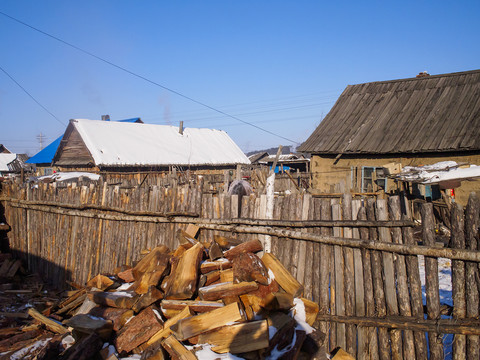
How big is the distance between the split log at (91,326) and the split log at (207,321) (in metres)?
1.03

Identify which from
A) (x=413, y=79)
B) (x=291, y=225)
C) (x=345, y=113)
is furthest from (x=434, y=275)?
(x=413, y=79)

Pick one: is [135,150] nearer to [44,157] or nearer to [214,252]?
[44,157]

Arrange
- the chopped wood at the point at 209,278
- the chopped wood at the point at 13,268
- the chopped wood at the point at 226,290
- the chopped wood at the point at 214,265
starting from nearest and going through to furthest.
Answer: the chopped wood at the point at 226,290, the chopped wood at the point at 209,278, the chopped wood at the point at 214,265, the chopped wood at the point at 13,268

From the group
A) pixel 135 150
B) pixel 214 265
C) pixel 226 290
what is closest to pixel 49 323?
pixel 214 265

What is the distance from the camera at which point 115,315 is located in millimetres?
4754

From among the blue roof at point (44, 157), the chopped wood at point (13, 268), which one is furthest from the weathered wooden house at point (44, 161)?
the chopped wood at point (13, 268)

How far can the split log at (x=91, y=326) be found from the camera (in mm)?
4473

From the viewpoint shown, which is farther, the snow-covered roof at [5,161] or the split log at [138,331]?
the snow-covered roof at [5,161]

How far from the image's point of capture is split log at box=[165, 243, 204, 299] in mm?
4551

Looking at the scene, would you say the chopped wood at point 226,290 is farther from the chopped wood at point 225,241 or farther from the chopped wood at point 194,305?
the chopped wood at point 225,241

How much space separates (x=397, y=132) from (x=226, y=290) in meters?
13.5

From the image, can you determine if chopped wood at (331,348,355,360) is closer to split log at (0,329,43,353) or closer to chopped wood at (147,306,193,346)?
chopped wood at (147,306,193,346)

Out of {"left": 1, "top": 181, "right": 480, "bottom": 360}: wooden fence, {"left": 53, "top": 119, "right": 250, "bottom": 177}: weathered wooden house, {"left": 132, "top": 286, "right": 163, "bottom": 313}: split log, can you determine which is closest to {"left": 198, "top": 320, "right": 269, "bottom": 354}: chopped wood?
{"left": 132, "top": 286, "right": 163, "bottom": 313}: split log

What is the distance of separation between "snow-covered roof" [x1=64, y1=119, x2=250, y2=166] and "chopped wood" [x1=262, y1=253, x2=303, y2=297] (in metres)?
19.4
